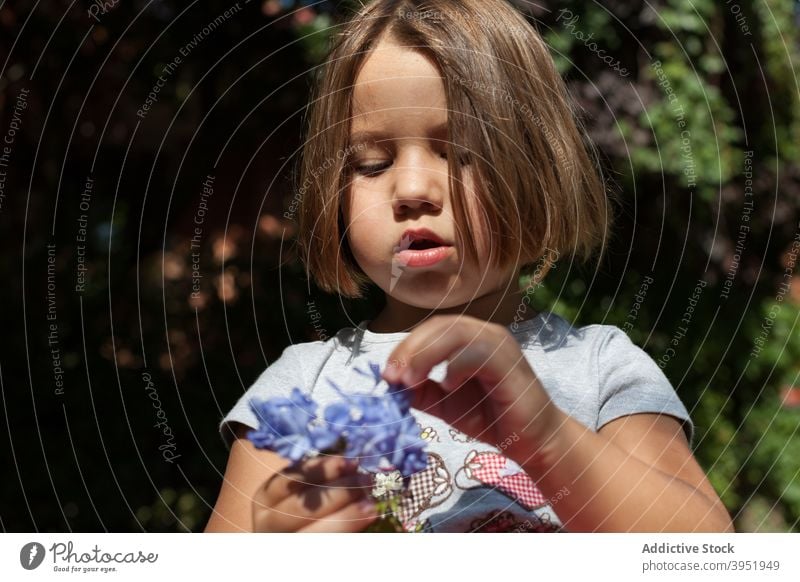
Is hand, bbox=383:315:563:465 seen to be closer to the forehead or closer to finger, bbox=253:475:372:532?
finger, bbox=253:475:372:532

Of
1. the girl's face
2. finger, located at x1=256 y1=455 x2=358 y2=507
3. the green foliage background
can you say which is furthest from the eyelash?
the green foliage background

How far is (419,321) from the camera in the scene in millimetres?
Result: 785

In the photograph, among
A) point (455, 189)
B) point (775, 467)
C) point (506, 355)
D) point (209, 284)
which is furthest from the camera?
point (775, 467)

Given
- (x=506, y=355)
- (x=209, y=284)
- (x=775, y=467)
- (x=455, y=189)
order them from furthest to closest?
(x=775, y=467) → (x=209, y=284) → (x=455, y=189) → (x=506, y=355)

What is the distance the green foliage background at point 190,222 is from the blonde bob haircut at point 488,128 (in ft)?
1.75

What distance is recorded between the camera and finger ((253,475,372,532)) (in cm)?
66

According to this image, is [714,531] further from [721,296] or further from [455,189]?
[721,296]

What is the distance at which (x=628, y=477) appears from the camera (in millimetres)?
672

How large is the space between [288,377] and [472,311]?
16cm

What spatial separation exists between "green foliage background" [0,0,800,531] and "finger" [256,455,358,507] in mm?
637

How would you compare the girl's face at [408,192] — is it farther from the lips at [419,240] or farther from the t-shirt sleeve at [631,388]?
the t-shirt sleeve at [631,388]

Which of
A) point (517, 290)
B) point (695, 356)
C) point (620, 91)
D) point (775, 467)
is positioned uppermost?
point (620, 91)

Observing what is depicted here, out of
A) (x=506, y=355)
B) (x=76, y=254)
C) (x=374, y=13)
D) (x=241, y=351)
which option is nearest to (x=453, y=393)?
(x=506, y=355)

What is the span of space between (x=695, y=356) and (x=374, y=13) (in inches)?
34.2
